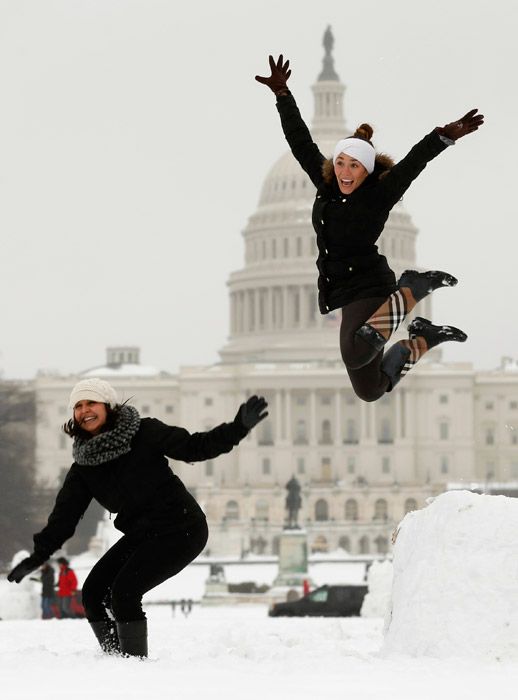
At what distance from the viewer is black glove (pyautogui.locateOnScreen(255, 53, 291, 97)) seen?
31.9ft

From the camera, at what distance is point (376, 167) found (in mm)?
9383

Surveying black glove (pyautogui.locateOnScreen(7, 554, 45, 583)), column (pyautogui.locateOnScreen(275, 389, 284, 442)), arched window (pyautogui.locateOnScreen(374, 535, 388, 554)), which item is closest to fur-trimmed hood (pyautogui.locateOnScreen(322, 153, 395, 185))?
black glove (pyautogui.locateOnScreen(7, 554, 45, 583))

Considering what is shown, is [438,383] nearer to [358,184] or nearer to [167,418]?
[167,418]

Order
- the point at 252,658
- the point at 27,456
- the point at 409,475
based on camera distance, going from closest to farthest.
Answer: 1. the point at 252,658
2. the point at 27,456
3. the point at 409,475

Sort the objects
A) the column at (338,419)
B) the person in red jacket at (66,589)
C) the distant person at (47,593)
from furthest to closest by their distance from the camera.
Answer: the column at (338,419) → the distant person at (47,593) → the person in red jacket at (66,589)

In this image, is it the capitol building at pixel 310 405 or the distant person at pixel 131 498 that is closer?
the distant person at pixel 131 498

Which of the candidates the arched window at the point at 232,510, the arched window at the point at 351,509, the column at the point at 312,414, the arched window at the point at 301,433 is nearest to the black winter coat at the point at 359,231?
the arched window at the point at 232,510

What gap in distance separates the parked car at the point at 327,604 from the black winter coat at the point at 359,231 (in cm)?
2514

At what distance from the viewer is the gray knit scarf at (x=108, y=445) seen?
8.92 metres

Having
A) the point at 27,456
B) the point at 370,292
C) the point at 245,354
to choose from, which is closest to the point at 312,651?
the point at 370,292

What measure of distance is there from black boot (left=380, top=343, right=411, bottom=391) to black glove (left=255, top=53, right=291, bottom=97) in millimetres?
1537

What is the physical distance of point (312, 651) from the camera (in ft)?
31.7

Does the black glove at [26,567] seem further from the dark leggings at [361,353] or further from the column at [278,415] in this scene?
the column at [278,415]

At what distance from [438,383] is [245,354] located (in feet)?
71.0
